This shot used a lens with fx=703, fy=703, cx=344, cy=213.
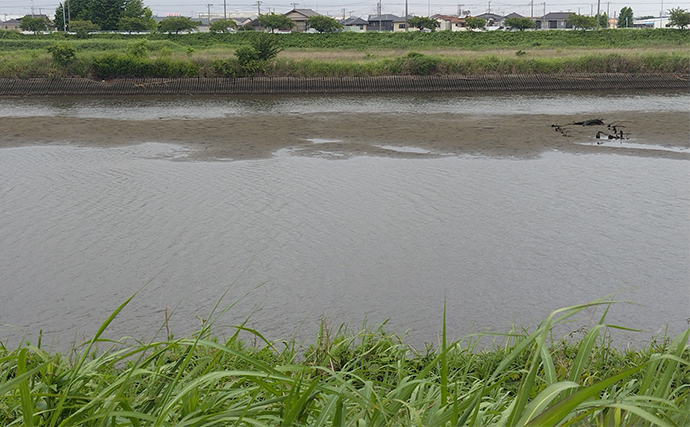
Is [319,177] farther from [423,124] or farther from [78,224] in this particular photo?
[423,124]

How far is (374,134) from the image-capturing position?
13.0 meters

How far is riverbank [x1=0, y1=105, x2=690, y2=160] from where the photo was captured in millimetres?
11422

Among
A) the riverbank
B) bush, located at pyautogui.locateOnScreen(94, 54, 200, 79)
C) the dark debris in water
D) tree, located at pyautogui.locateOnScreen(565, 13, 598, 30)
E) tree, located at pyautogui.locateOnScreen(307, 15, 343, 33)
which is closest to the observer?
the riverbank

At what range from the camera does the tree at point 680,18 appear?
1385 inches

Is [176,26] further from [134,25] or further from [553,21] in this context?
[553,21]


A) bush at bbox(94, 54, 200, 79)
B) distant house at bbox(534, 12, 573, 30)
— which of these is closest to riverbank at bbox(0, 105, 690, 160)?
bush at bbox(94, 54, 200, 79)

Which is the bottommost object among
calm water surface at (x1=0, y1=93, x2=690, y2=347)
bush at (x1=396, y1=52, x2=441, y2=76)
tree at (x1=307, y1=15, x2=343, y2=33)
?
calm water surface at (x1=0, y1=93, x2=690, y2=347)

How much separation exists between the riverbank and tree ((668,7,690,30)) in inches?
921

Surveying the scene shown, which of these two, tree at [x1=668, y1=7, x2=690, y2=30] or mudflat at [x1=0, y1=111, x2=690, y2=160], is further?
tree at [x1=668, y1=7, x2=690, y2=30]

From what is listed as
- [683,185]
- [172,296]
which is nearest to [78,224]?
[172,296]

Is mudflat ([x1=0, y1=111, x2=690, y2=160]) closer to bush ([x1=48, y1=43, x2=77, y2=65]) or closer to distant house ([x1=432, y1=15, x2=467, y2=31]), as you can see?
bush ([x1=48, y1=43, x2=77, y2=65])

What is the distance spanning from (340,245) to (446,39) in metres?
31.1

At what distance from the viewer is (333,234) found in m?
6.67

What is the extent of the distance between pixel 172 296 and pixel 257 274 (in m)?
0.75
